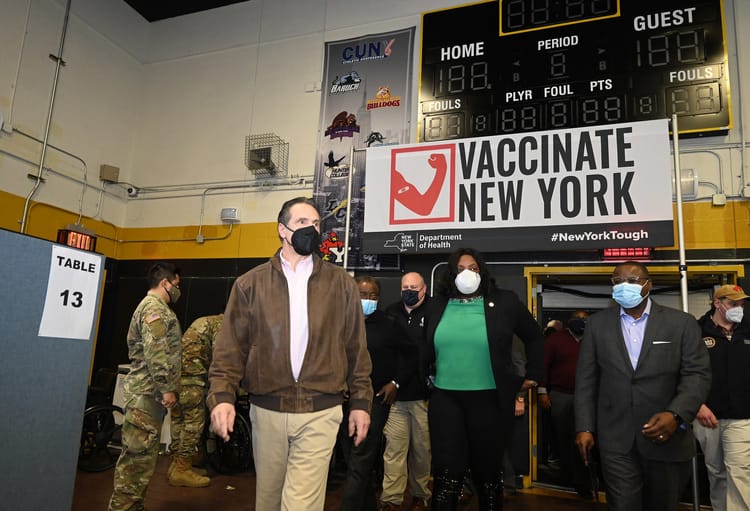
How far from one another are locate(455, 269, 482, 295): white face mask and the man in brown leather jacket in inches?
41.4

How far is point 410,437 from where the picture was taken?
404cm

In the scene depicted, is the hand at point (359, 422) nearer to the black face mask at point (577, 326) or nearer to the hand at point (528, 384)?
the hand at point (528, 384)

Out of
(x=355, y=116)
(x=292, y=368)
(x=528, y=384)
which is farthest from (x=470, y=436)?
(x=355, y=116)

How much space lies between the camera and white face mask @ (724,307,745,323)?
11.2ft

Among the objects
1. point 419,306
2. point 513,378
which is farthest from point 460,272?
point 419,306

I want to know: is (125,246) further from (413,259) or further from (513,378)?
(513,378)

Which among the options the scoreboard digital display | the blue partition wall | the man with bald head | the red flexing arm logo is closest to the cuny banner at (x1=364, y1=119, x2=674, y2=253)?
the red flexing arm logo

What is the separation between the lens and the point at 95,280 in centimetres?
259

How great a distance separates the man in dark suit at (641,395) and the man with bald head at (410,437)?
136 cm

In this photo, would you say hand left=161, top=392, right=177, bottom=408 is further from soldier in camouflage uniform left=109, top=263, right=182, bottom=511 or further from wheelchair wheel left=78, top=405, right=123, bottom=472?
wheelchair wheel left=78, top=405, right=123, bottom=472

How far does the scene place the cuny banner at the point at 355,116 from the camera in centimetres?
612

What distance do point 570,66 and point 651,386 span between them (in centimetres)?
366

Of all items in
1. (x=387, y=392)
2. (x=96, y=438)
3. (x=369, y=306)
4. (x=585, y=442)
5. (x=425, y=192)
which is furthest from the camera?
(x=425, y=192)

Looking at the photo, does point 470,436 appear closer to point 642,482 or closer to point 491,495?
point 491,495
